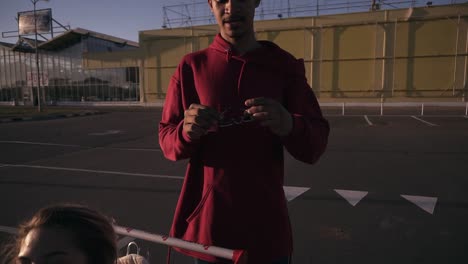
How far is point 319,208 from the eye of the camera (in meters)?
4.67

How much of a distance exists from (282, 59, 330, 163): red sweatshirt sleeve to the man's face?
0.25 meters

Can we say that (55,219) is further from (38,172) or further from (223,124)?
(38,172)

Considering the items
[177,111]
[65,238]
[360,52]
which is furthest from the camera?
[360,52]

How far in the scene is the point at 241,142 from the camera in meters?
1.33

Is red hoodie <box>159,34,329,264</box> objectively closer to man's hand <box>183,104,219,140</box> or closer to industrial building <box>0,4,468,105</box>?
man's hand <box>183,104,219,140</box>

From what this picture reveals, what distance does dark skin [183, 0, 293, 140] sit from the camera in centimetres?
113

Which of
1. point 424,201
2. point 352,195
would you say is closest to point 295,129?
point 352,195

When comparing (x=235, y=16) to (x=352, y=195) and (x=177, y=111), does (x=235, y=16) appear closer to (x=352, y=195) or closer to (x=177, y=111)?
(x=177, y=111)

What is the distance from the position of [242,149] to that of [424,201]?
451 cm

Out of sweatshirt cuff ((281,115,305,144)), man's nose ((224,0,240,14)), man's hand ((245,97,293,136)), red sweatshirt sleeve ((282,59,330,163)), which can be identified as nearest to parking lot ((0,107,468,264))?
red sweatshirt sleeve ((282,59,330,163))

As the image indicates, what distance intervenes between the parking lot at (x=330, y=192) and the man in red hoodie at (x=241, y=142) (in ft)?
6.95

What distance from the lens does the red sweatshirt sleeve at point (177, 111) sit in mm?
1342

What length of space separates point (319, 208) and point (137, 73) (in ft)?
123

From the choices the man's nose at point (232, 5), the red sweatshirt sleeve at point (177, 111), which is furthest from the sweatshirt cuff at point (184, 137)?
the man's nose at point (232, 5)
